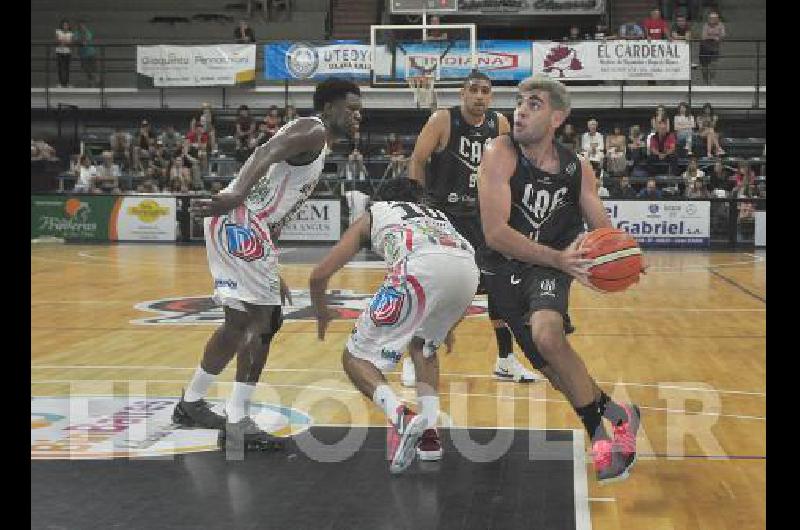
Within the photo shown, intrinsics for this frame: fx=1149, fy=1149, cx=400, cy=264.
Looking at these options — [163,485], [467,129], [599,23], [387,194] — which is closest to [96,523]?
[163,485]

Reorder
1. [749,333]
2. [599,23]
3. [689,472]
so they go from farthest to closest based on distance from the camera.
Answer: [599,23]
[749,333]
[689,472]

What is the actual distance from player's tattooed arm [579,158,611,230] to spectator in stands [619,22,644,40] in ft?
69.3

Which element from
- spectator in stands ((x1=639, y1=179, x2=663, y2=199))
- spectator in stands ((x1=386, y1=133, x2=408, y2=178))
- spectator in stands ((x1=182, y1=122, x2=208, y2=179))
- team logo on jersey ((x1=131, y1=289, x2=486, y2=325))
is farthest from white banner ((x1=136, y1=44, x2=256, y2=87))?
team logo on jersey ((x1=131, y1=289, x2=486, y2=325))

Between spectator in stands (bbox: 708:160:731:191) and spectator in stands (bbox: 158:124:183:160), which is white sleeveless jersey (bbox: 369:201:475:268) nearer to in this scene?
spectator in stands (bbox: 708:160:731:191)

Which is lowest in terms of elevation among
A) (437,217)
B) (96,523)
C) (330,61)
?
(96,523)

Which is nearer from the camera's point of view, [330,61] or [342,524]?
[342,524]

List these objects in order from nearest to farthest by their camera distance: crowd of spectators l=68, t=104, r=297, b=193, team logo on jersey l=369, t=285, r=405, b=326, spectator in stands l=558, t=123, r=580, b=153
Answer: team logo on jersey l=369, t=285, r=405, b=326 → spectator in stands l=558, t=123, r=580, b=153 → crowd of spectators l=68, t=104, r=297, b=193

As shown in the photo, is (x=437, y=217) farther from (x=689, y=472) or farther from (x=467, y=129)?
(x=467, y=129)

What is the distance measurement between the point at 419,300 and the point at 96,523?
1.96m

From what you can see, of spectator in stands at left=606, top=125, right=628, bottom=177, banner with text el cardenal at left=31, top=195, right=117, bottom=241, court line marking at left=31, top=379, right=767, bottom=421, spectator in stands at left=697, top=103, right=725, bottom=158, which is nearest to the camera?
court line marking at left=31, top=379, right=767, bottom=421

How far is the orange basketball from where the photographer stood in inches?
223

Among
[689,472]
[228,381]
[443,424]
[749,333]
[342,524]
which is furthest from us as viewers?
[749,333]

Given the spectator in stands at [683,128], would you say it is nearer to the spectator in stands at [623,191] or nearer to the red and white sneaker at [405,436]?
the spectator in stands at [623,191]

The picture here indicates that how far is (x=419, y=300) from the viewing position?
6.01 m
